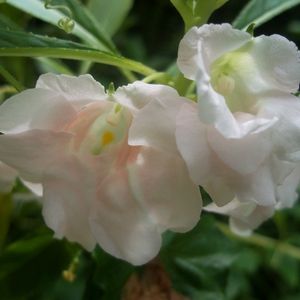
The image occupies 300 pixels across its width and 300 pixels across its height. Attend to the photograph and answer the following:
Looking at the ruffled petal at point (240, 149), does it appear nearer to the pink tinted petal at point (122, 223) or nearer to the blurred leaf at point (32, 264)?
the pink tinted petal at point (122, 223)

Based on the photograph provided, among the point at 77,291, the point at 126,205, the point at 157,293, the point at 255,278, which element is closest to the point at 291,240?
the point at 255,278

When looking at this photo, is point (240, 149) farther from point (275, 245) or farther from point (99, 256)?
point (275, 245)

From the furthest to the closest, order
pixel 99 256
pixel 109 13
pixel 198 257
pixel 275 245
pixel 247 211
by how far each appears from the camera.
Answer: pixel 275 245 < pixel 109 13 < pixel 198 257 < pixel 99 256 < pixel 247 211

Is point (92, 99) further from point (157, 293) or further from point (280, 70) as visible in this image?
point (157, 293)

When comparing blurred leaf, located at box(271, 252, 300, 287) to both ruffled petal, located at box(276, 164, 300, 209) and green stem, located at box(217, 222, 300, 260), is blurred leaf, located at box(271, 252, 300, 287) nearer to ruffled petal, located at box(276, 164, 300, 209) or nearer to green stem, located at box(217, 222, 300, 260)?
green stem, located at box(217, 222, 300, 260)

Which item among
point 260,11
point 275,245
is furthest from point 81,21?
point 275,245

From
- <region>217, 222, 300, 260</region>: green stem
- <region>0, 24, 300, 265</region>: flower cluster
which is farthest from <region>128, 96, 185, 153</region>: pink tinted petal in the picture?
<region>217, 222, 300, 260</region>: green stem
